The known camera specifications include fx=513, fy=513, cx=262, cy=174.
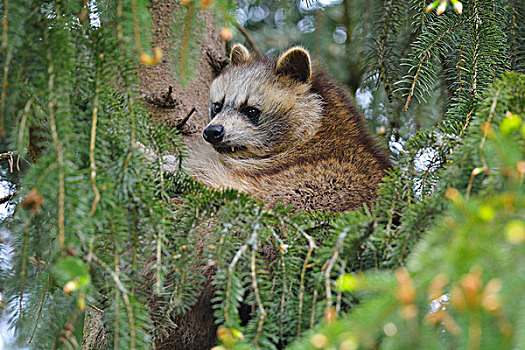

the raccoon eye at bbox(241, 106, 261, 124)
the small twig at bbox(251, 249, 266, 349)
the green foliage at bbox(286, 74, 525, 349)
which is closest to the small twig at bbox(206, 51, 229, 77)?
the raccoon eye at bbox(241, 106, 261, 124)

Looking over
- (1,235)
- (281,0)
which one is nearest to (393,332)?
(1,235)

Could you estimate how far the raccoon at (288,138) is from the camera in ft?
9.07

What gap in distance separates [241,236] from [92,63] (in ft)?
2.70

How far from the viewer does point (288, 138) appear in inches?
136

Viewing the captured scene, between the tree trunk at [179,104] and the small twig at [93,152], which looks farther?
the tree trunk at [179,104]

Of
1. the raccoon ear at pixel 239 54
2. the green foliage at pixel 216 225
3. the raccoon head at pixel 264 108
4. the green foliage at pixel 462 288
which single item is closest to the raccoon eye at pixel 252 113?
the raccoon head at pixel 264 108

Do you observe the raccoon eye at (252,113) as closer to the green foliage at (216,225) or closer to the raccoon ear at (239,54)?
the raccoon ear at (239,54)

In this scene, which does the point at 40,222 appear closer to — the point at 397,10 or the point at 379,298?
the point at 379,298

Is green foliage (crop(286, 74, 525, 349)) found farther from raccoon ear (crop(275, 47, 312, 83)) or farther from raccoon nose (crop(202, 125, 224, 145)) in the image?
raccoon ear (crop(275, 47, 312, 83))

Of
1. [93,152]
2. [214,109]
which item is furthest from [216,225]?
[214,109]

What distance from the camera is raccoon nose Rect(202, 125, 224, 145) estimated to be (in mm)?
3240

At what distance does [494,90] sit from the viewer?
69.7 inches

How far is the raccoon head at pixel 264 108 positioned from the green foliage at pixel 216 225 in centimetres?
119

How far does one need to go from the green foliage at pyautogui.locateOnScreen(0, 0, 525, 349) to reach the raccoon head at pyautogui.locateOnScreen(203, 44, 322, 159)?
46.9 inches
